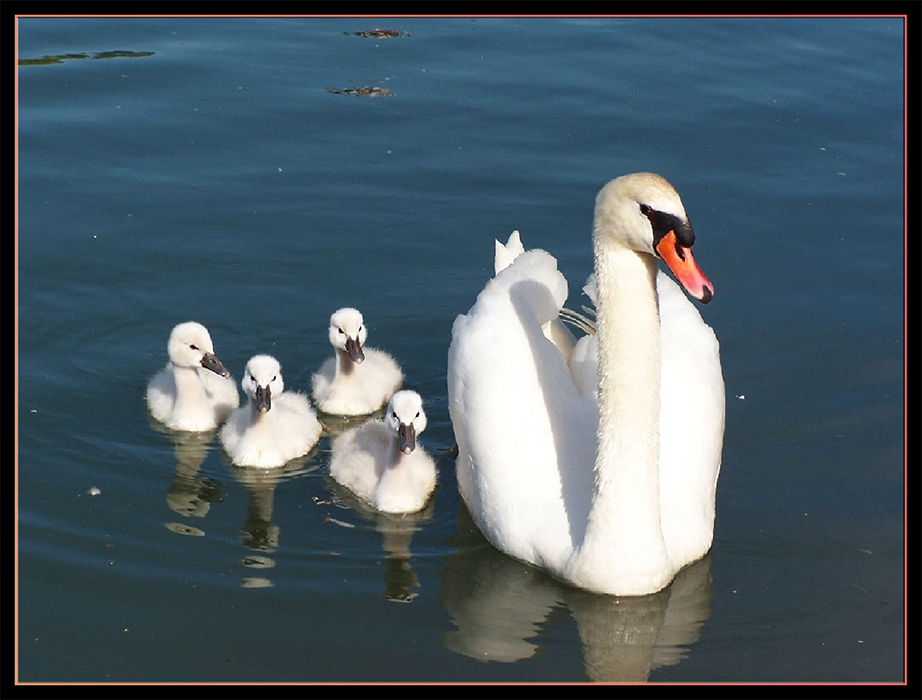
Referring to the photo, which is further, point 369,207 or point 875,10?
point 875,10

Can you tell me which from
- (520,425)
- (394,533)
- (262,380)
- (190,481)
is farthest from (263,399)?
(520,425)

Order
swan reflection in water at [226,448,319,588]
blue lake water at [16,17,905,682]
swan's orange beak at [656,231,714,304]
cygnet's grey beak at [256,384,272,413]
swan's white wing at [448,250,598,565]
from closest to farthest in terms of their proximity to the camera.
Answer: swan's orange beak at [656,231,714,304], blue lake water at [16,17,905,682], swan's white wing at [448,250,598,565], swan reflection in water at [226,448,319,588], cygnet's grey beak at [256,384,272,413]

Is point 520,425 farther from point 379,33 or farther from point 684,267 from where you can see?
point 379,33

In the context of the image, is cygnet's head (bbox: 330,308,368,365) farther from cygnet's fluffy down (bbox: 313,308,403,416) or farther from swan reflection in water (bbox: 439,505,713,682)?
swan reflection in water (bbox: 439,505,713,682)

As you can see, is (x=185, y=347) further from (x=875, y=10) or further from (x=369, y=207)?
(x=875, y=10)

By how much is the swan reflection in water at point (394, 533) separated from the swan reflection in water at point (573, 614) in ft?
0.63

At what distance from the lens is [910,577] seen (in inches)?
283

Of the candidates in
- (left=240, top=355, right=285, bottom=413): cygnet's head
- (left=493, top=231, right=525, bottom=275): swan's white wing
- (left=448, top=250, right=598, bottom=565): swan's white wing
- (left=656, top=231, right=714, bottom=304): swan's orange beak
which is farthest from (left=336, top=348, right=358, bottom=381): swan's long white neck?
(left=656, top=231, right=714, bottom=304): swan's orange beak

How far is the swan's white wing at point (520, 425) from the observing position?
696cm

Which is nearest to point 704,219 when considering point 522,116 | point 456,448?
point 522,116

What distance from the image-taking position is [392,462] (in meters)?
7.70

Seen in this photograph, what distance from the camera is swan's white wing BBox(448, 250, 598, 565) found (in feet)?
22.8

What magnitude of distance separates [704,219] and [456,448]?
4.04 m

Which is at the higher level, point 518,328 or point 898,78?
point 898,78
